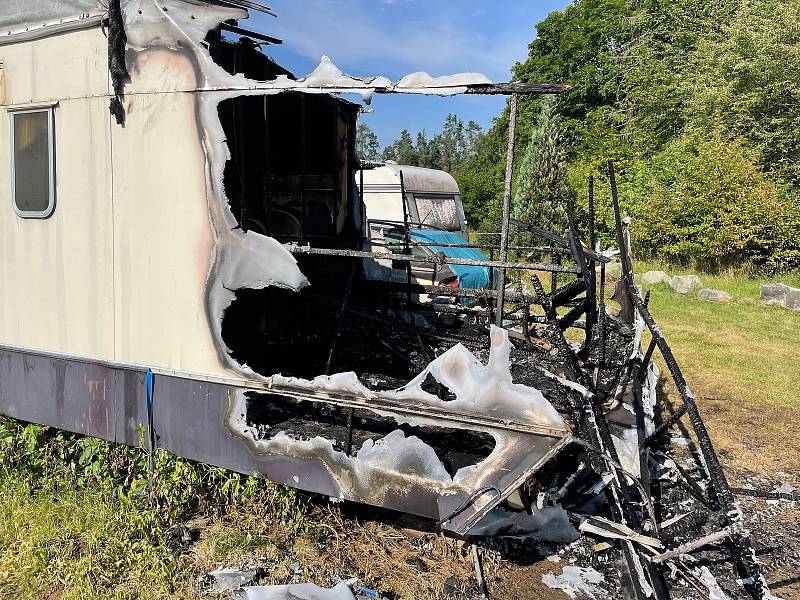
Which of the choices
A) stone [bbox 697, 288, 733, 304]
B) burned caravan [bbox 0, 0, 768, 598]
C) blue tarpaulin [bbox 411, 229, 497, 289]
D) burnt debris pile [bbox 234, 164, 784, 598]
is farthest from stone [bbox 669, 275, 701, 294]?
burned caravan [bbox 0, 0, 768, 598]

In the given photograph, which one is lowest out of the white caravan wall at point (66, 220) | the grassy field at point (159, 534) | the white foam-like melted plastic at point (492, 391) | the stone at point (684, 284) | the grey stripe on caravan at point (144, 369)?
the grassy field at point (159, 534)

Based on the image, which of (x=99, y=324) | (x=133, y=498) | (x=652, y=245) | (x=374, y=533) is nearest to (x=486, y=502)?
(x=374, y=533)

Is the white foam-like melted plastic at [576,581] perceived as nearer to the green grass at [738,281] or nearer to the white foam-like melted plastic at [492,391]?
the white foam-like melted plastic at [492,391]

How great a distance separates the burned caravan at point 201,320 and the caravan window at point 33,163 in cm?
1

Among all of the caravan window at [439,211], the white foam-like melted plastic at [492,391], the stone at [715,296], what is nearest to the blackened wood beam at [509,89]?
the white foam-like melted plastic at [492,391]

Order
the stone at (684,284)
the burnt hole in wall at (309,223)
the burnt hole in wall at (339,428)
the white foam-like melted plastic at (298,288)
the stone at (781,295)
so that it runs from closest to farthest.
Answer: the white foam-like melted plastic at (298,288), the burnt hole in wall at (339,428), the burnt hole in wall at (309,223), the stone at (781,295), the stone at (684,284)

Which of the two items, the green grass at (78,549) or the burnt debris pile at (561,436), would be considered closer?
the burnt debris pile at (561,436)

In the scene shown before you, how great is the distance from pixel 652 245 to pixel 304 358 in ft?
60.7

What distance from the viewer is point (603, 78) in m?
32.0

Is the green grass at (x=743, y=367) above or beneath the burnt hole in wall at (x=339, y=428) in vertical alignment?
beneath

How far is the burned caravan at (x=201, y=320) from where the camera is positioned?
330 centimetres

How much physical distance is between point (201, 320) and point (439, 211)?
9.35m

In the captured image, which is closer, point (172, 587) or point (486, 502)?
point (486, 502)

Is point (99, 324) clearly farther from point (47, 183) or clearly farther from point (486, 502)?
point (486, 502)
